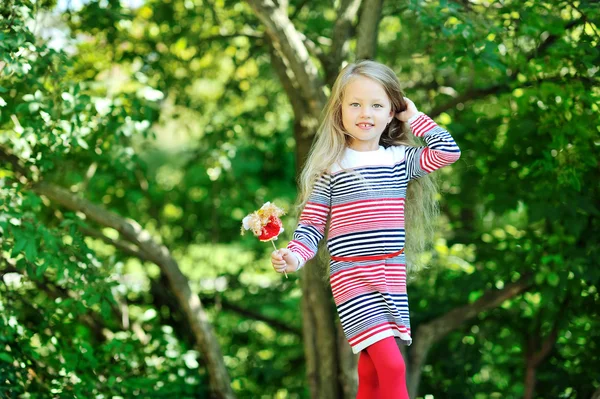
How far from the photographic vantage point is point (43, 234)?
3479 mm

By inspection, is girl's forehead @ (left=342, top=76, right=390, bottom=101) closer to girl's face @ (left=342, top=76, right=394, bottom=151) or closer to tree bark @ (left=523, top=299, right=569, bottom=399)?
girl's face @ (left=342, top=76, right=394, bottom=151)

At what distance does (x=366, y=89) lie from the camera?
2814 millimetres

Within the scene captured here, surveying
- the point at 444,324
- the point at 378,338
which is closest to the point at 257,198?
the point at 444,324

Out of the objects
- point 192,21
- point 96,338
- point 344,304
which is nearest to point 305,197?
point 344,304

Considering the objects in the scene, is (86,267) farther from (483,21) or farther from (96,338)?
(483,21)

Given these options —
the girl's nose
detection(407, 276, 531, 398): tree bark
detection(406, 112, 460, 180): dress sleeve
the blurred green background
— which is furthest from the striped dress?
detection(407, 276, 531, 398): tree bark

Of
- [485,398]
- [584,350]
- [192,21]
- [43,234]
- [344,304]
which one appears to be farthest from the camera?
[192,21]

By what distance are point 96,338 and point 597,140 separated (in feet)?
9.72

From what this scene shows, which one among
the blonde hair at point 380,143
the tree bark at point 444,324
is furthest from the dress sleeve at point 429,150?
the tree bark at point 444,324

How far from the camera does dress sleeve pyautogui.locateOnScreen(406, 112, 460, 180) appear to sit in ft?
9.18

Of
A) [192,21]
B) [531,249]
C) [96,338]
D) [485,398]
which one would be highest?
[192,21]

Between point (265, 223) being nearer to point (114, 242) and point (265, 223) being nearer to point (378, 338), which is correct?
point (378, 338)

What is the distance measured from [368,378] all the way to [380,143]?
33.5 inches

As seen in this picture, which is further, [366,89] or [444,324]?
[444,324]
